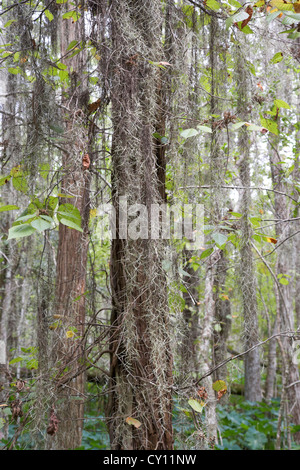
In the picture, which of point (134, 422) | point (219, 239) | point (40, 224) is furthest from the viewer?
point (219, 239)

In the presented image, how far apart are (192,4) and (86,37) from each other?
611 millimetres

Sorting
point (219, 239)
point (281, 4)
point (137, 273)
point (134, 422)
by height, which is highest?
point (281, 4)

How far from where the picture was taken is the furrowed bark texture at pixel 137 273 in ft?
4.27

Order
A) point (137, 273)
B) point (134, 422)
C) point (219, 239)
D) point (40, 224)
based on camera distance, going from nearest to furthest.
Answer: point (40, 224)
point (134, 422)
point (137, 273)
point (219, 239)

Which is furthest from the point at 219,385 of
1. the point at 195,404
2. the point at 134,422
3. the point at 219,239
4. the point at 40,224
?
the point at 40,224

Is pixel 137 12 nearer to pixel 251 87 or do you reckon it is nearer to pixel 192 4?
pixel 192 4

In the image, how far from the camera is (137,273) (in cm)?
137

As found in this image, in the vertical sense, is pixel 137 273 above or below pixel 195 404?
above

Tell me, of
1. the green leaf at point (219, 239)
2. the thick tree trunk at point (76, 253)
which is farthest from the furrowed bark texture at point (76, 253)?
the green leaf at point (219, 239)

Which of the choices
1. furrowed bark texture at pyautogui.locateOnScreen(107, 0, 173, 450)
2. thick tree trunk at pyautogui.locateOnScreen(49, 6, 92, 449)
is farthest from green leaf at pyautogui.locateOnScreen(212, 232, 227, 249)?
thick tree trunk at pyautogui.locateOnScreen(49, 6, 92, 449)

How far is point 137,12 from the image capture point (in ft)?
4.78

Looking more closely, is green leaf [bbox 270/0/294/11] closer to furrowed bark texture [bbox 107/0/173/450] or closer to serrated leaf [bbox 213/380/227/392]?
furrowed bark texture [bbox 107/0/173/450]

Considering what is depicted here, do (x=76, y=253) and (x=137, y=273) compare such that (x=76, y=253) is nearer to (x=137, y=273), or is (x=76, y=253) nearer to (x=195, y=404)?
(x=137, y=273)

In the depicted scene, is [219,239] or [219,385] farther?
[219,385]
